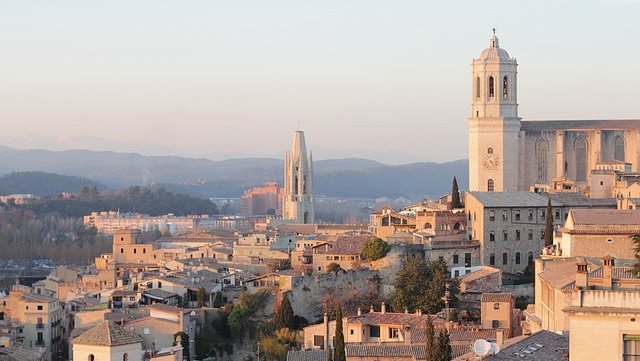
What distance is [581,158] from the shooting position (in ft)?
209

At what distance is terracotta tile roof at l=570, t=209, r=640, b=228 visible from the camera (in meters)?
37.7

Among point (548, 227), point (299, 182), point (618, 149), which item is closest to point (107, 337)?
point (548, 227)

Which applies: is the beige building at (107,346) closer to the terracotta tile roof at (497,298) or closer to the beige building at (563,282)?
the beige building at (563,282)

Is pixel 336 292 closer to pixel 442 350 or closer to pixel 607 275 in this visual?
pixel 442 350

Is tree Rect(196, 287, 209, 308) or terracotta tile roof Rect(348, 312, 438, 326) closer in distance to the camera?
terracotta tile roof Rect(348, 312, 438, 326)

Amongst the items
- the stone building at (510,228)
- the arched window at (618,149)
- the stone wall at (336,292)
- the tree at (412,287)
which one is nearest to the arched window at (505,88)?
the arched window at (618,149)

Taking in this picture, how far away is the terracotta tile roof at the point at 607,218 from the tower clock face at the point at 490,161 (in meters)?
23.3

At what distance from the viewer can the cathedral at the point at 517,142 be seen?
207 ft

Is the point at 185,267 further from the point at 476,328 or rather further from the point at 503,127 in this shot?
the point at 476,328

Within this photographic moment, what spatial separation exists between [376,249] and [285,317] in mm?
4075

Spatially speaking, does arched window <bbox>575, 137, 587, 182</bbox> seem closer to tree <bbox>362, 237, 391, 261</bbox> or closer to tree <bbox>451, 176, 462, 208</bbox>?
tree <bbox>451, 176, 462, 208</bbox>

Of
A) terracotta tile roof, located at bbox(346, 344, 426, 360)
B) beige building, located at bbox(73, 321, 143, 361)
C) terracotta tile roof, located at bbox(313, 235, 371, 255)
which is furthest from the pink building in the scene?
beige building, located at bbox(73, 321, 143, 361)

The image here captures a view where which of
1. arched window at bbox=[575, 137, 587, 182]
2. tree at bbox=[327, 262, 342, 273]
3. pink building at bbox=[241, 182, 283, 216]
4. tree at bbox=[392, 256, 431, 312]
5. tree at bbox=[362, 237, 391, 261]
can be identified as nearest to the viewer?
tree at bbox=[392, 256, 431, 312]

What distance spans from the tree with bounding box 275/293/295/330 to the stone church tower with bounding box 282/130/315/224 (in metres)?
63.1
